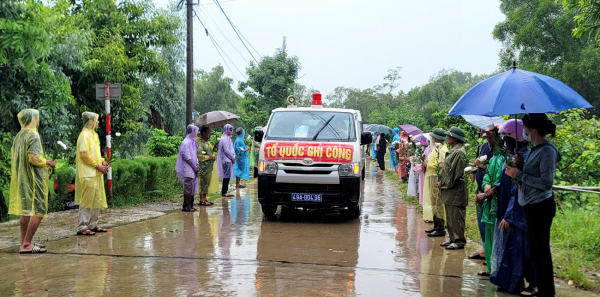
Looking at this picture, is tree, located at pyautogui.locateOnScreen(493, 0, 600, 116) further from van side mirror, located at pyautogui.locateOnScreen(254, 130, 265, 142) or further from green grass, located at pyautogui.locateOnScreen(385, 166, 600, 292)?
van side mirror, located at pyautogui.locateOnScreen(254, 130, 265, 142)

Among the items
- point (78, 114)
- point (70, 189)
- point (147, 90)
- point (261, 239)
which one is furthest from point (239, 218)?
point (147, 90)

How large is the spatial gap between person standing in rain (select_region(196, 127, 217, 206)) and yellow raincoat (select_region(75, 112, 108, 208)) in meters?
3.41

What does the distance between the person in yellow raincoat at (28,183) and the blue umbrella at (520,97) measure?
208 inches

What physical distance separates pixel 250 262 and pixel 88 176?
10.6ft

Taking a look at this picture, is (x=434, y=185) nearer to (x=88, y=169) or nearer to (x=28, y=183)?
(x=88, y=169)

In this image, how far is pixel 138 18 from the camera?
15.9 metres

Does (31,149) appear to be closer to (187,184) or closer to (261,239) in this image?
(261,239)

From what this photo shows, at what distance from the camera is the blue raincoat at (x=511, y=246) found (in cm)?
545

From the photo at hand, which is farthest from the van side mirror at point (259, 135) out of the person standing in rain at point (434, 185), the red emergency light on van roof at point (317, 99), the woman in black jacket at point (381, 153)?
the woman in black jacket at point (381, 153)

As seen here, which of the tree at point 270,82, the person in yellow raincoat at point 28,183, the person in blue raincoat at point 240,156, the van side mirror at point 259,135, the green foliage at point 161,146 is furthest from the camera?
the tree at point 270,82

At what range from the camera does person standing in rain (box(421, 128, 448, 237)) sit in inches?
343

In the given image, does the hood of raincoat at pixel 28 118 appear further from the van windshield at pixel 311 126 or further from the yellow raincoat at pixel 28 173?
the van windshield at pixel 311 126

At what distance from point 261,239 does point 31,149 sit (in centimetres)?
342

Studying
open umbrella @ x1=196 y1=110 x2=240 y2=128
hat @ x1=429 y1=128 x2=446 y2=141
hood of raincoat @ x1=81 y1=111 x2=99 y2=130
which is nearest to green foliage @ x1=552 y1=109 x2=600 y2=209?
hat @ x1=429 y1=128 x2=446 y2=141
